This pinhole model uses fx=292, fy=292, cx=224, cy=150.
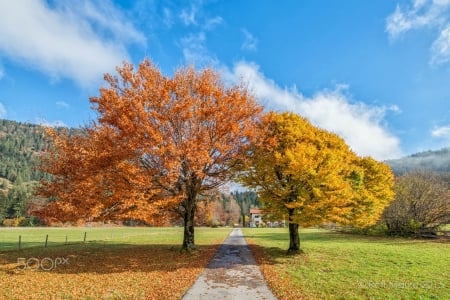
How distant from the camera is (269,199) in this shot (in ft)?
66.6

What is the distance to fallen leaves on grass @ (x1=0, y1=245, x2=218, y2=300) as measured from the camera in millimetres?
10898

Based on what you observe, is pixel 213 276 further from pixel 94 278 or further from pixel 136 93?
pixel 136 93

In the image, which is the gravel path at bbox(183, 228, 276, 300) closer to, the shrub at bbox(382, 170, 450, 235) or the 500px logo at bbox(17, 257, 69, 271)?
the 500px logo at bbox(17, 257, 69, 271)

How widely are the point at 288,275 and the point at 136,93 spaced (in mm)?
12689

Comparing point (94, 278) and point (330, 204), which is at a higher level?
point (330, 204)

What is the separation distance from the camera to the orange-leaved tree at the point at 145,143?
52.1 ft

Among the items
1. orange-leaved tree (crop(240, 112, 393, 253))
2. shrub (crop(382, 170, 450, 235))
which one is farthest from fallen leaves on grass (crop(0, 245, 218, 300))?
shrub (crop(382, 170, 450, 235))

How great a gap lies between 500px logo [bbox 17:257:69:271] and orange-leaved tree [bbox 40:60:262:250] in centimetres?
297

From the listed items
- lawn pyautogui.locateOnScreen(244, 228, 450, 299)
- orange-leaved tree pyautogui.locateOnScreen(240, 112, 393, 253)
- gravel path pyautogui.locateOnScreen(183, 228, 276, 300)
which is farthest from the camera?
orange-leaved tree pyautogui.locateOnScreen(240, 112, 393, 253)

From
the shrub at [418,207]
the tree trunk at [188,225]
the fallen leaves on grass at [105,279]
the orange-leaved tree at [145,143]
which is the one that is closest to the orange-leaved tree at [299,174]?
the orange-leaved tree at [145,143]

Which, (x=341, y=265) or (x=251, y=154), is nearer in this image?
(x=341, y=265)

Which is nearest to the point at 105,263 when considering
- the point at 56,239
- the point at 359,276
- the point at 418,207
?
the point at 359,276

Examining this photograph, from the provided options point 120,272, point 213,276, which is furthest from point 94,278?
point 213,276

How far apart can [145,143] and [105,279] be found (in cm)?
688
